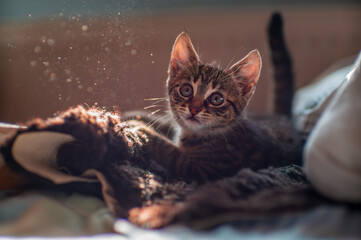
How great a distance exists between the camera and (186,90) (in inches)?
34.4

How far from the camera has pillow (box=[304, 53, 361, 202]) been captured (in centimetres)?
49

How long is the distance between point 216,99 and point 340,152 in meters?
0.40

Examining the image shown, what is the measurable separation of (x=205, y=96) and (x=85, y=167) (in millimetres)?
380

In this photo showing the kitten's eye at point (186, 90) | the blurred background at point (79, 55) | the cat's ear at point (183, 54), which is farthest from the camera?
the kitten's eye at point (186, 90)

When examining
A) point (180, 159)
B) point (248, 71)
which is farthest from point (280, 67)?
point (180, 159)

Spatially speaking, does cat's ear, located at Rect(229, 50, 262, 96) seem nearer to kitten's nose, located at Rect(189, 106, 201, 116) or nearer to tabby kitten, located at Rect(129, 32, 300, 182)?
tabby kitten, located at Rect(129, 32, 300, 182)

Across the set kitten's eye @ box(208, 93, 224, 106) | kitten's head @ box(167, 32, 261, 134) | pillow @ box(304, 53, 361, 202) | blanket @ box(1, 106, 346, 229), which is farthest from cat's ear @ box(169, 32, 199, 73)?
pillow @ box(304, 53, 361, 202)

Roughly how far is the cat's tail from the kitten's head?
20cm

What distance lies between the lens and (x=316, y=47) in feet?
6.29

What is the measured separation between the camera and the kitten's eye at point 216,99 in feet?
2.79

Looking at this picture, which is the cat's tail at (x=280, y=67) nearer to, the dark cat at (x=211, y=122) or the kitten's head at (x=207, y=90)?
the dark cat at (x=211, y=122)

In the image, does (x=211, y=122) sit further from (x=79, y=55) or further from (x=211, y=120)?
(x=79, y=55)

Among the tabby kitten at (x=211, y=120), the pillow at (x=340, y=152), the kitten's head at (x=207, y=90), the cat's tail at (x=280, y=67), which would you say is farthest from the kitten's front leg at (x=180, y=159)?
the cat's tail at (x=280, y=67)

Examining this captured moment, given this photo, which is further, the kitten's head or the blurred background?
the kitten's head
